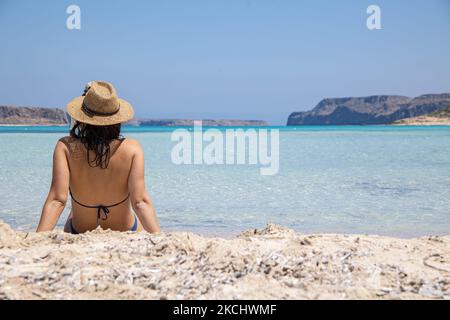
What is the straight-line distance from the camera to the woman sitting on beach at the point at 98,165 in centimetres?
307

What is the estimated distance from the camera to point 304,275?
2.36m

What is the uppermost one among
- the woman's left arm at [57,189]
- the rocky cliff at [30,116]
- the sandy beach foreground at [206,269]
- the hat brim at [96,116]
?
the rocky cliff at [30,116]

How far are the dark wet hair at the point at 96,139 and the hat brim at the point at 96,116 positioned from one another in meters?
0.07

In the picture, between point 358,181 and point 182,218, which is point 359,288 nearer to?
point 182,218

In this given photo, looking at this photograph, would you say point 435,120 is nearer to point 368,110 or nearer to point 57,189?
point 368,110

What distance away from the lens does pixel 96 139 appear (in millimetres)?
3133

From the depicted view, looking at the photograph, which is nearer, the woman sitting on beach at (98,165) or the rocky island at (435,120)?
the woman sitting on beach at (98,165)

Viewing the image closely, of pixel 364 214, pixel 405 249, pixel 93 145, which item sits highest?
pixel 93 145

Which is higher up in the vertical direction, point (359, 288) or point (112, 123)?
point (112, 123)

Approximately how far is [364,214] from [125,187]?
3986 millimetres

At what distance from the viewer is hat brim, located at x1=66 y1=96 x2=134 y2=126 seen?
304 cm

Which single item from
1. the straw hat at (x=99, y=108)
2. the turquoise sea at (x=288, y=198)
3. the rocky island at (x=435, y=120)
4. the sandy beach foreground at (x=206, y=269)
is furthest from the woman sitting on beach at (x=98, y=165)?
the rocky island at (x=435, y=120)

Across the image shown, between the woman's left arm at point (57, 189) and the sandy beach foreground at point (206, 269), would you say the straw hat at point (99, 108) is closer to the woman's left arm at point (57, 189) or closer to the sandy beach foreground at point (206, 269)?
the woman's left arm at point (57, 189)
